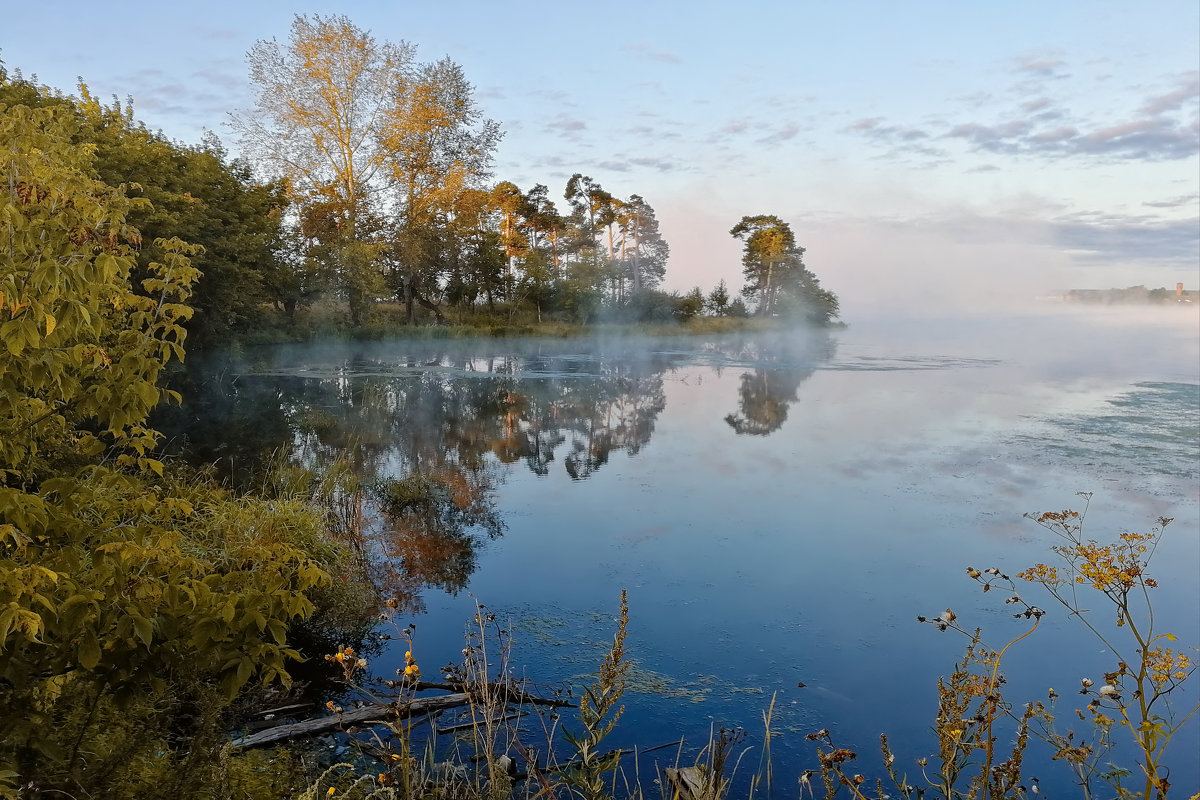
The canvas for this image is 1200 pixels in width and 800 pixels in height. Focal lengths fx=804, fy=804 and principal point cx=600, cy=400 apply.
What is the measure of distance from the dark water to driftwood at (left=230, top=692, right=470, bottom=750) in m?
0.82

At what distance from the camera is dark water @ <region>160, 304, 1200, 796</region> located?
19.0 feet

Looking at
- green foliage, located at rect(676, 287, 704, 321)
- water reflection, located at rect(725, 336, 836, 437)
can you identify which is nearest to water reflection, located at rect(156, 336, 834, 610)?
water reflection, located at rect(725, 336, 836, 437)

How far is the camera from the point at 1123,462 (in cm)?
1240

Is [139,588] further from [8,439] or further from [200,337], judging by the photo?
[200,337]

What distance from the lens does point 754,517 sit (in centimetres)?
973

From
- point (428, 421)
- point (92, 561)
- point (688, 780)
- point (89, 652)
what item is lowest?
point (688, 780)

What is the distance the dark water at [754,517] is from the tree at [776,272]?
31.4m

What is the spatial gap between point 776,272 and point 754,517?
47789mm

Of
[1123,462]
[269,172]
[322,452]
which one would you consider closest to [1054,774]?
[1123,462]

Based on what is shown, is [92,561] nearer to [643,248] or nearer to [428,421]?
[428,421]

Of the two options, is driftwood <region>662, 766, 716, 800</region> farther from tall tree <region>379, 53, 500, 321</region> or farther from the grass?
tall tree <region>379, 53, 500, 321</region>

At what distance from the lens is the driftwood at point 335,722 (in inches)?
179

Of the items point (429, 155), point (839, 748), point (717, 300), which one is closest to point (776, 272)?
point (717, 300)

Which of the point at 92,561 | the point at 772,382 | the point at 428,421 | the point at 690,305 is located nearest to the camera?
the point at 92,561
